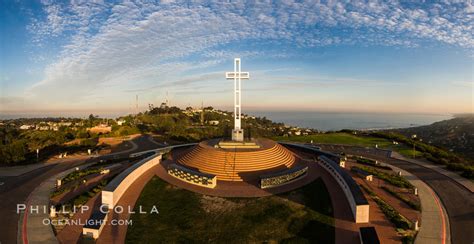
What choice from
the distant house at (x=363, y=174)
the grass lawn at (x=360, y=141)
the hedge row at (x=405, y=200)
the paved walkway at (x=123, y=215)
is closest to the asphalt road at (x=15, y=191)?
the paved walkway at (x=123, y=215)

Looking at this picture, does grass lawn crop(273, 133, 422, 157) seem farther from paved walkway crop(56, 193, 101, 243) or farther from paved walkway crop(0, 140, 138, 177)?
paved walkway crop(56, 193, 101, 243)

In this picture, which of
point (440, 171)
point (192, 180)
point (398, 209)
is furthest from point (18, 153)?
point (440, 171)

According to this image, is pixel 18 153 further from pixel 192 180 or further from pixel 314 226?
pixel 314 226

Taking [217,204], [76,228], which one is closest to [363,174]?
[217,204]

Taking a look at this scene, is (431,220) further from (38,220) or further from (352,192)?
(38,220)

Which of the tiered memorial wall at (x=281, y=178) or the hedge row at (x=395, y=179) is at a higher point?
the tiered memorial wall at (x=281, y=178)

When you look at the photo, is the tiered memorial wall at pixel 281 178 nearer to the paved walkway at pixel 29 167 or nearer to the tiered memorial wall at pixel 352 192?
the tiered memorial wall at pixel 352 192
